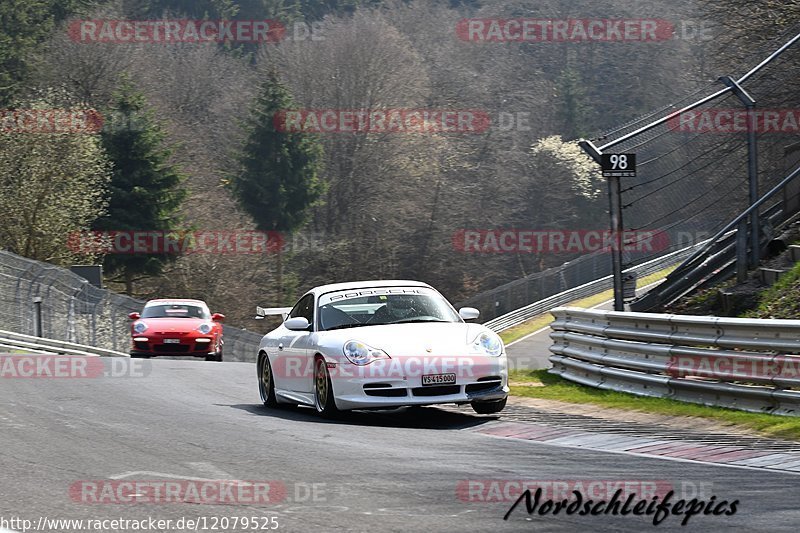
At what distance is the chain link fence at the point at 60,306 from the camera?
28.6m

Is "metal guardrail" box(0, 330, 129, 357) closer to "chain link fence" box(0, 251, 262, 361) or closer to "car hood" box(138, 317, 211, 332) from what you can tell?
"chain link fence" box(0, 251, 262, 361)

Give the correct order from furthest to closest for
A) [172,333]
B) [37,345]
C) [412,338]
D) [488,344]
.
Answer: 1. [37,345]
2. [172,333]
3. [488,344]
4. [412,338]

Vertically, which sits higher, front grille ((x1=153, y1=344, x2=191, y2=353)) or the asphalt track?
the asphalt track

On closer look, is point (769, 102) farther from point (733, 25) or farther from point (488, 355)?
point (488, 355)

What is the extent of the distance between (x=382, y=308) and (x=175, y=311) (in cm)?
1394

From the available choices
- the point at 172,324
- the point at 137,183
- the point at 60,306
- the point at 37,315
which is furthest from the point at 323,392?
the point at 137,183

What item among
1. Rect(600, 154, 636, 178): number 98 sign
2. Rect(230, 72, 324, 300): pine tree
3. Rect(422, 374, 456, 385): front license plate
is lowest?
Rect(422, 374, 456, 385): front license plate

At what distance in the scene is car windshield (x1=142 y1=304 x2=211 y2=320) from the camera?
1011 inches

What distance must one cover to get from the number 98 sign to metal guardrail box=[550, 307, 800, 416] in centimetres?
187

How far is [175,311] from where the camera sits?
2588 centimetres

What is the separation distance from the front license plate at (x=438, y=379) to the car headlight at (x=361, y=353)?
0.42 m

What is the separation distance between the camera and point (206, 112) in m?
85.6

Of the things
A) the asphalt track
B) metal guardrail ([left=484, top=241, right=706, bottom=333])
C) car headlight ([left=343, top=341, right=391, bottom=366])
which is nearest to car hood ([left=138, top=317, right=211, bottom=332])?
the asphalt track

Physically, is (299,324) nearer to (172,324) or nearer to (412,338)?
(412,338)
